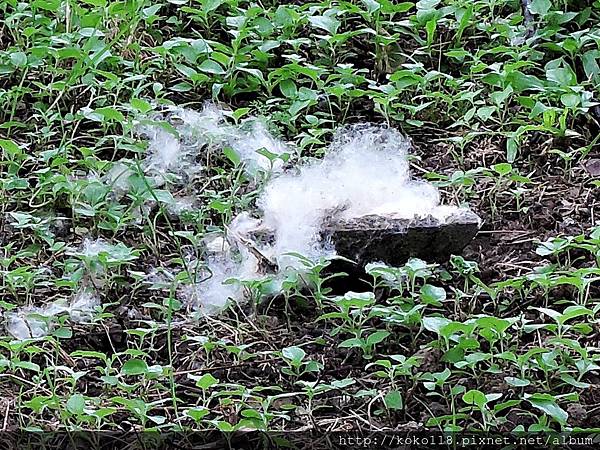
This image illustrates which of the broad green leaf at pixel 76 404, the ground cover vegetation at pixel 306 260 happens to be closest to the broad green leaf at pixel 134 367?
the ground cover vegetation at pixel 306 260

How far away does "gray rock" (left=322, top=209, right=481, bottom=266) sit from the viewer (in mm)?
2197

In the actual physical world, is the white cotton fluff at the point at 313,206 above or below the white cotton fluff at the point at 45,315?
above

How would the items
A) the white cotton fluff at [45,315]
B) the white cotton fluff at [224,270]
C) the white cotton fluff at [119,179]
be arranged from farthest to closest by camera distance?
the white cotton fluff at [119,179], the white cotton fluff at [224,270], the white cotton fluff at [45,315]

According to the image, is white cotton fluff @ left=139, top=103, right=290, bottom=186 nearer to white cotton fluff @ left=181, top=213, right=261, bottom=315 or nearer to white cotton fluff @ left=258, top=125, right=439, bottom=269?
white cotton fluff @ left=258, top=125, right=439, bottom=269

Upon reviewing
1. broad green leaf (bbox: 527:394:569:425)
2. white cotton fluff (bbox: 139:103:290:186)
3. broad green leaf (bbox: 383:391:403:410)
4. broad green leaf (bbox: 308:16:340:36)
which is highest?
broad green leaf (bbox: 308:16:340:36)

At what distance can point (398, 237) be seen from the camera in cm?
221

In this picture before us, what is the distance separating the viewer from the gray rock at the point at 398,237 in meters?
2.20

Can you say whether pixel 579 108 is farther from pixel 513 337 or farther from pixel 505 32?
pixel 513 337

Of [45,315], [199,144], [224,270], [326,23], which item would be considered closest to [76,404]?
[45,315]

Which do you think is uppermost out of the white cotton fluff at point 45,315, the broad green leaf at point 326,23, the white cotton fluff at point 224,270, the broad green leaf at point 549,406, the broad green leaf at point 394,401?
the broad green leaf at point 326,23

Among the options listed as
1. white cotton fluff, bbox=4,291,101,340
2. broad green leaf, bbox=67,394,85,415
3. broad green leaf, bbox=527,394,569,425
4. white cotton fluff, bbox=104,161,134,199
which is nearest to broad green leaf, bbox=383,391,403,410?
broad green leaf, bbox=527,394,569,425

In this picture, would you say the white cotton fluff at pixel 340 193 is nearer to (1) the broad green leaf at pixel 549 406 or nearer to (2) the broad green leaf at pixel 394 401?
(2) the broad green leaf at pixel 394 401

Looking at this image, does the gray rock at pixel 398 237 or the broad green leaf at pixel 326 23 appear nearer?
the gray rock at pixel 398 237

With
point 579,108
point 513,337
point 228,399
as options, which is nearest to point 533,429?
point 513,337
